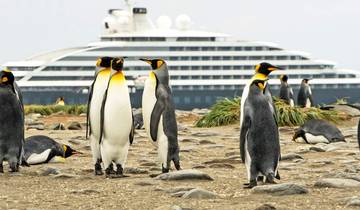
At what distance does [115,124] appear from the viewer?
827cm

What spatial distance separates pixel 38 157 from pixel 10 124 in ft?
3.59

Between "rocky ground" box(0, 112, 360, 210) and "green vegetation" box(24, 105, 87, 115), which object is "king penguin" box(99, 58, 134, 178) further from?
"green vegetation" box(24, 105, 87, 115)

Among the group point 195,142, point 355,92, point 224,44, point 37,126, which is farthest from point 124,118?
point 355,92

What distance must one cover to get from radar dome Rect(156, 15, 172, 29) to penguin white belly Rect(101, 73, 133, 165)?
69.1 meters

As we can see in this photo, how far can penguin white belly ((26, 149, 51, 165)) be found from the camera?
9.30 meters

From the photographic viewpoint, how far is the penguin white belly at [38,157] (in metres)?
9.30

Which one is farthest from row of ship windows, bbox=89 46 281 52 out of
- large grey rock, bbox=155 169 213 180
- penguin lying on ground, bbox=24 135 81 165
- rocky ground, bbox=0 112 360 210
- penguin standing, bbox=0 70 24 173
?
large grey rock, bbox=155 169 213 180

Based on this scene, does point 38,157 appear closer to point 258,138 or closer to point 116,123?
point 116,123

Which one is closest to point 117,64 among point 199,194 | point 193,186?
point 193,186

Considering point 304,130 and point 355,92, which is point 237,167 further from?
point 355,92

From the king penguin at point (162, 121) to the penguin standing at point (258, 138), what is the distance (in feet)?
4.06

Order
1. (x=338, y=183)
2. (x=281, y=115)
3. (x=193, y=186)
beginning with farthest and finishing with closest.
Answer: (x=281, y=115), (x=193, y=186), (x=338, y=183)

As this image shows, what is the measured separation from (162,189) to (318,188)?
1.27 meters

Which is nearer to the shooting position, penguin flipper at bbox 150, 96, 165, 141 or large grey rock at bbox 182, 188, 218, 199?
large grey rock at bbox 182, 188, 218, 199
